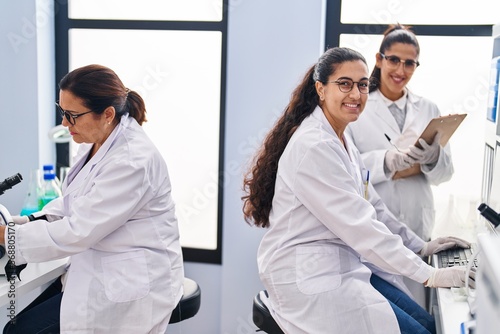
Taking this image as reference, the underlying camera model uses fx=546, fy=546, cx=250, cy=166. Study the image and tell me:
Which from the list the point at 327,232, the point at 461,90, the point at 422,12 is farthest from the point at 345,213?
the point at 422,12

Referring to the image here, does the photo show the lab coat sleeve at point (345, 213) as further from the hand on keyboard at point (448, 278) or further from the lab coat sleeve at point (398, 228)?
the lab coat sleeve at point (398, 228)

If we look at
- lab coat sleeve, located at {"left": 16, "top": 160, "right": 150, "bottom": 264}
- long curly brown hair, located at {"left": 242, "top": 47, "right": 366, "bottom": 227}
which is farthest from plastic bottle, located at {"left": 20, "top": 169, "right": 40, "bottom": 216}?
long curly brown hair, located at {"left": 242, "top": 47, "right": 366, "bottom": 227}

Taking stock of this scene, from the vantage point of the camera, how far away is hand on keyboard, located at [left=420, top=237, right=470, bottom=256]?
1.71m

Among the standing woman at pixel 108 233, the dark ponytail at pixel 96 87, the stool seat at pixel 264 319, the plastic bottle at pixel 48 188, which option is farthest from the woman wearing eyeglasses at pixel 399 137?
the plastic bottle at pixel 48 188

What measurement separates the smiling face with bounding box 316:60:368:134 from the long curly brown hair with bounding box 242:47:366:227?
0.02 meters

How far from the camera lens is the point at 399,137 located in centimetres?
208

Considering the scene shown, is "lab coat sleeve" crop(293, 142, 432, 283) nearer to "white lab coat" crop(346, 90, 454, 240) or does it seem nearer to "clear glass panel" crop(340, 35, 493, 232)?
"white lab coat" crop(346, 90, 454, 240)

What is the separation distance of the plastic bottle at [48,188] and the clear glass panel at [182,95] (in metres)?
0.60

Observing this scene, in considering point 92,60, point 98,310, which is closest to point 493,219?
point 98,310

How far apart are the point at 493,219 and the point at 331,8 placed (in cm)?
146

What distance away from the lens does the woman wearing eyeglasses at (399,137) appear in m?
2.01

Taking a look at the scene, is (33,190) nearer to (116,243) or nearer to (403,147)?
(116,243)

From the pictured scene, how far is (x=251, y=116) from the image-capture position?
233 centimetres

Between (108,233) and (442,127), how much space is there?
1.13 m
